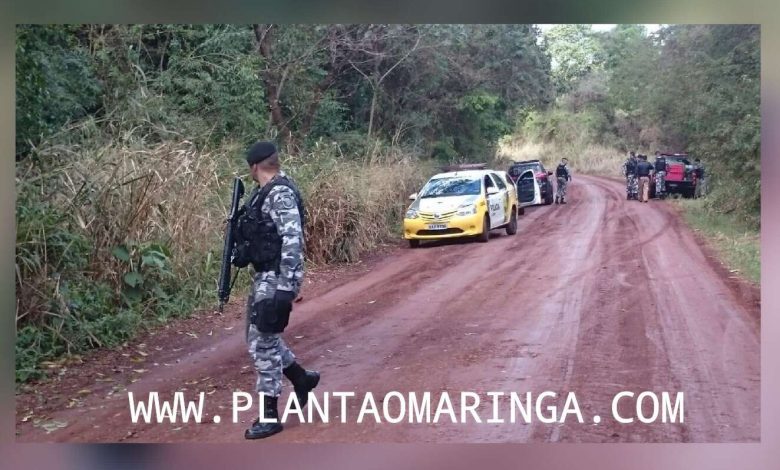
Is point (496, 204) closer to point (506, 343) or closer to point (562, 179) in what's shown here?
point (562, 179)

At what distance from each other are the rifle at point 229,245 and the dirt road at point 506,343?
16 centimetres

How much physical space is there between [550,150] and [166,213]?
2.45 m

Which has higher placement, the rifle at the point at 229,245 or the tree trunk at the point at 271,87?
the tree trunk at the point at 271,87

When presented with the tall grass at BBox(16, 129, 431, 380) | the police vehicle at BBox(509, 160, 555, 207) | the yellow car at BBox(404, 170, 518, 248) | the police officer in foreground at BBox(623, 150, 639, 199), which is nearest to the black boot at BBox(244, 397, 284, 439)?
the tall grass at BBox(16, 129, 431, 380)

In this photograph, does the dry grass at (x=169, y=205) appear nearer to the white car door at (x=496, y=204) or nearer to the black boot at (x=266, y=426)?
the white car door at (x=496, y=204)

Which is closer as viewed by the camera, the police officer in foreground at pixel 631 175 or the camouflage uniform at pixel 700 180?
the camouflage uniform at pixel 700 180

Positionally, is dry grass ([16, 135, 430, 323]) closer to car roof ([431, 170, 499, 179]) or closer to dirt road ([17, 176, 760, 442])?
car roof ([431, 170, 499, 179])

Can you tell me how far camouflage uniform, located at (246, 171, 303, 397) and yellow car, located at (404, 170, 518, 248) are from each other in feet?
3.42

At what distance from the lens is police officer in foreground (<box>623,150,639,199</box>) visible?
6094 mm

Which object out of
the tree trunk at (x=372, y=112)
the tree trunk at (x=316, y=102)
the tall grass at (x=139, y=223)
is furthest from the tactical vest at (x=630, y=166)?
the tree trunk at (x=316, y=102)

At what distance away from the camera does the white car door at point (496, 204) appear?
6.12 metres

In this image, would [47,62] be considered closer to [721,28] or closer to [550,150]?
[550,150]

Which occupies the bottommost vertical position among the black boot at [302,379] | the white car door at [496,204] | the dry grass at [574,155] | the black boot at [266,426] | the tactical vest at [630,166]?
the black boot at [266,426]

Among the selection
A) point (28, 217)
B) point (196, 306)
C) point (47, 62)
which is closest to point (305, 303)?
point (196, 306)
